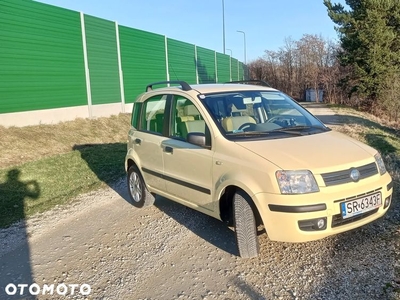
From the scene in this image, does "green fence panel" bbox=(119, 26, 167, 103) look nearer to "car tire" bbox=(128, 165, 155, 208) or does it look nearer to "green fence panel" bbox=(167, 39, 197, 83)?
"green fence panel" bbox=(167, 39, 197, 83)

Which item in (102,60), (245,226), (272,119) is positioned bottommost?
(245,226)

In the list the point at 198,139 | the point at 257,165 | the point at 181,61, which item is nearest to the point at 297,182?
the point at 257,165

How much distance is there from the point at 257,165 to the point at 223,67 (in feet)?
110

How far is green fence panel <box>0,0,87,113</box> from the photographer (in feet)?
34.7

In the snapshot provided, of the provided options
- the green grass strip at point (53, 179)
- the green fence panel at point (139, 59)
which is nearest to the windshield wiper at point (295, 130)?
the green grass strip at point (53, 179)

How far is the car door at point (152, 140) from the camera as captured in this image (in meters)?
4.79

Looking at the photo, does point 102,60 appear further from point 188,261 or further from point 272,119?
point 188,261

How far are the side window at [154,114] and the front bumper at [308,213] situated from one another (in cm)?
214

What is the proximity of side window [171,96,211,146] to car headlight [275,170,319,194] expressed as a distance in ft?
3.88

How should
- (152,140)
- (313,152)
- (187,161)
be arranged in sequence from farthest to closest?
(152,140)
(187,161)
(313,152)

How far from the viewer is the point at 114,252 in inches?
158

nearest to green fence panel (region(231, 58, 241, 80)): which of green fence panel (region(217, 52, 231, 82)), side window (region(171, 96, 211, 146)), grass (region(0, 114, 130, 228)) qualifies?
green fence panel (region(217, 52, 231, 82))

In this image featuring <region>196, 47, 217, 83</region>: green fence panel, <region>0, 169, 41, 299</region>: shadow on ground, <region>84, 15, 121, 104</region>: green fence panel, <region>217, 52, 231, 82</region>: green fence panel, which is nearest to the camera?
<region>0, 169, 41, 299</region>: shadow on ground

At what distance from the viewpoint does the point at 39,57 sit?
11.7 metres
